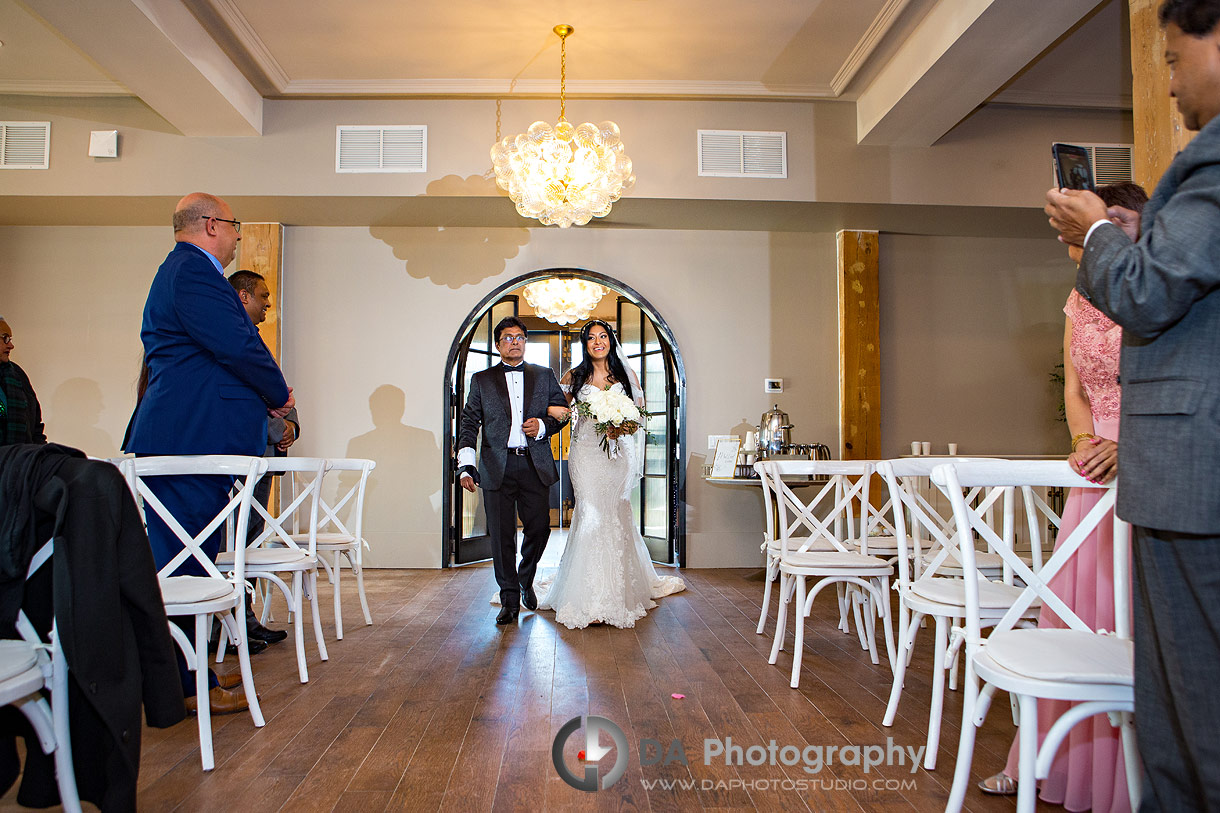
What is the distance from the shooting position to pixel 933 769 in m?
2.23

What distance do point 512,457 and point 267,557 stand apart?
166cm

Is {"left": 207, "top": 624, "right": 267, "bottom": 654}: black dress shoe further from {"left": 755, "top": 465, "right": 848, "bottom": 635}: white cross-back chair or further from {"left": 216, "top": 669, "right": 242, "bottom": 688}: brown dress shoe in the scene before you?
{"left": 755, "top": 465, "right": 848, "bottom": 635}: white cross-back chair

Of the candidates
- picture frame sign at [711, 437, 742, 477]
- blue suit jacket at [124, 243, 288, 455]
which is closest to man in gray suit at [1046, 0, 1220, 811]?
blue suit jacket at [124, 243, 288, 455]

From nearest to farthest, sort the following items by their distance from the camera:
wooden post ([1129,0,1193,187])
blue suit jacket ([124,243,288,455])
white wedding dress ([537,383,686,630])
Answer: wooden post ([1129,0,1193,187]) < blue suit jacket ([124,243,288,455]) < white wedding dress ([537,383,686,630])

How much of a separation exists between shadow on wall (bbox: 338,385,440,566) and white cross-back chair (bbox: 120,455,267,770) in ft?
12.7

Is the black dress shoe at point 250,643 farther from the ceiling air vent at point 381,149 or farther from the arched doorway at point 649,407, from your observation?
the ceiling air vent at point 381,149

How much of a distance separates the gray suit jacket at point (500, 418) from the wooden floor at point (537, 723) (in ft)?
2.88

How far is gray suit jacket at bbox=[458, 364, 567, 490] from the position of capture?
15.0 feet

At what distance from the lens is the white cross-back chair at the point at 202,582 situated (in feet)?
7.38

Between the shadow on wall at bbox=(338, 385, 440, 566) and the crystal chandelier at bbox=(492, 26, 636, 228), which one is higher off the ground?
the crystal chandelier at bbox=(492, 26, 636, 228)

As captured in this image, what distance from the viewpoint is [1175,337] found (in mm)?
1240

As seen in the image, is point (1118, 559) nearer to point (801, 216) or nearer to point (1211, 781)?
point (1211, 781)

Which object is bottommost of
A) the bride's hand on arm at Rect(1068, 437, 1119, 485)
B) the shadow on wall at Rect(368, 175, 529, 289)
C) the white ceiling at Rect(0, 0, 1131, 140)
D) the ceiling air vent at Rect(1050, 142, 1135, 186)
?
the bride's hand on arm at Rect(1068, 437, 1119, 485)

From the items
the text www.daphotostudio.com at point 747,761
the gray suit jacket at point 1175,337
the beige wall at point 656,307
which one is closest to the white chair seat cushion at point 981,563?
the text www.daphotostudio.com at point 747,761
